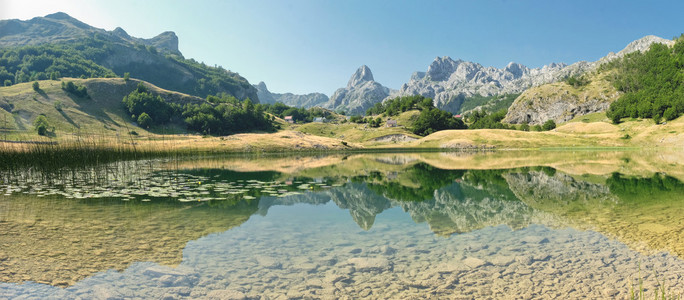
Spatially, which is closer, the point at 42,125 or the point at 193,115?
the point at 42,125

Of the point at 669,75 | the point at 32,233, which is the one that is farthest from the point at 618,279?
the point at 669,75

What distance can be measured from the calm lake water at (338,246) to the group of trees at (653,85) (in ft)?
463

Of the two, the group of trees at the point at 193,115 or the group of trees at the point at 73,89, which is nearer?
the group of trees at the point at 73,89

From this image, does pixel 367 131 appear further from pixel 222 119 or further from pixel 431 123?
pixel 222 119

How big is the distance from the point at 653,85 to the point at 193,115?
227m

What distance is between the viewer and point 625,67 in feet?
648

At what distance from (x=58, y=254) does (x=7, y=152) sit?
30.8 m

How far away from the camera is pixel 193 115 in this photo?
159750 mm

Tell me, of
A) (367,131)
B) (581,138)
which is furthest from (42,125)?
(581,138)

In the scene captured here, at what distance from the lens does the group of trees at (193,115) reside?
495 ft

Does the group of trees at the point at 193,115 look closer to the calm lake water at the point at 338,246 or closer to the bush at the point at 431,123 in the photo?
the bush at the point at 431,123

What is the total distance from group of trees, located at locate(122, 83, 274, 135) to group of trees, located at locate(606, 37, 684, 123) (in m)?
163

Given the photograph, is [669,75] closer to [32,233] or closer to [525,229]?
[525,229]

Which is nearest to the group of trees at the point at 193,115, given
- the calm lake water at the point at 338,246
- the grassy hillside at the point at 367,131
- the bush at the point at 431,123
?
the grassy hillside at the point at 367,131
